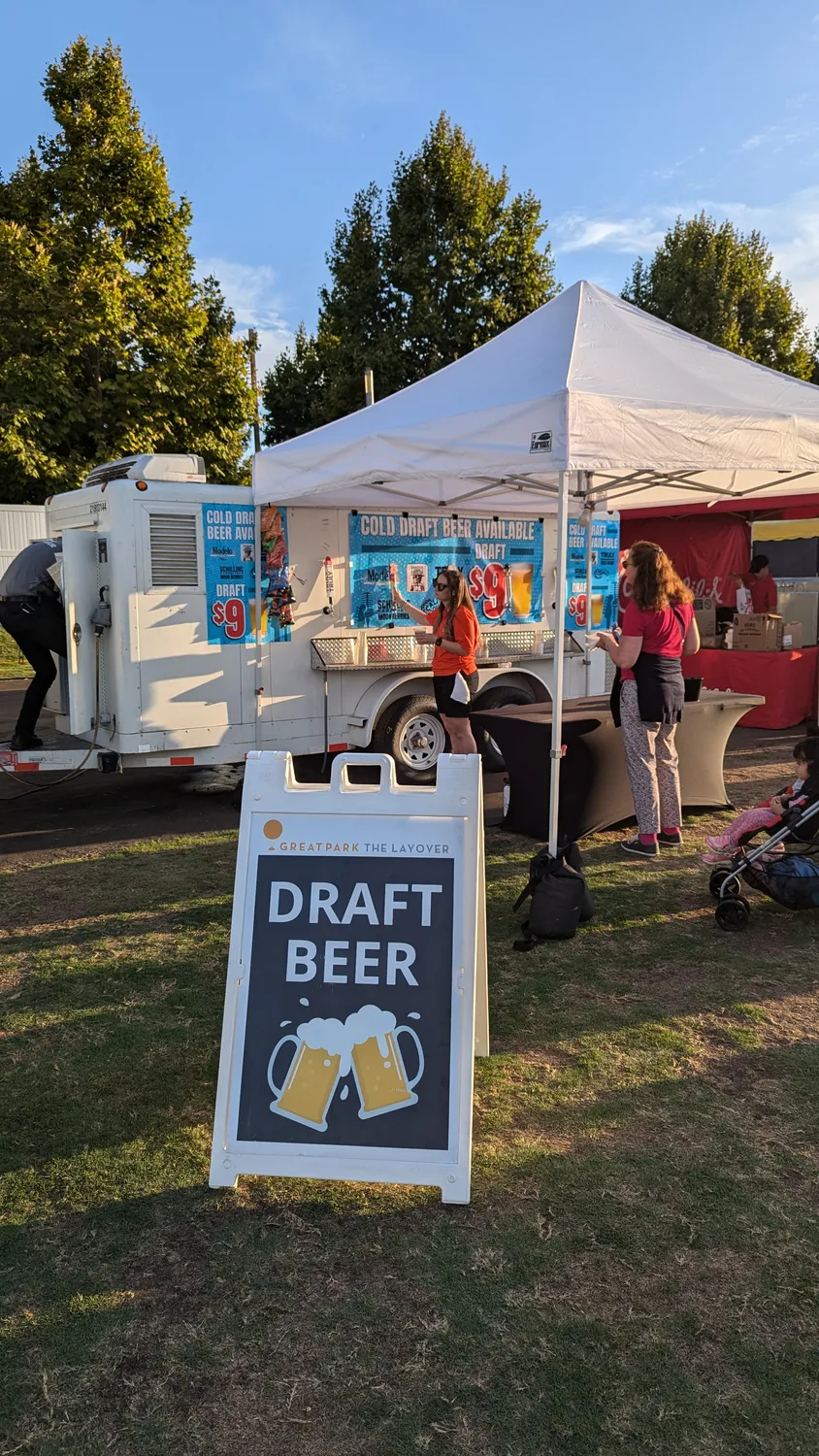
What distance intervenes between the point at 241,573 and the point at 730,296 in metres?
23.8

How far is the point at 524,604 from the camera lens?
8953 millimetres

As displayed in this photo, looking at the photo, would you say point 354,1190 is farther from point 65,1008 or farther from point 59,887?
point 59,887

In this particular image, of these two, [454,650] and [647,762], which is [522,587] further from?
[647,762]

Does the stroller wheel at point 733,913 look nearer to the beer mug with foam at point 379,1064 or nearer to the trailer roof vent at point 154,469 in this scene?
the beer mug with foam at point 379,1064

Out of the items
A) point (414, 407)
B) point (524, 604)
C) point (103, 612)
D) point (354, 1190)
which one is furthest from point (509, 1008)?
point (524, 604)

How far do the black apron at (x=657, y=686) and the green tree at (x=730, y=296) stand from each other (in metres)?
23.1

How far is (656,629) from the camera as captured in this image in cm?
581

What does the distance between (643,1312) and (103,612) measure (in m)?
5.59

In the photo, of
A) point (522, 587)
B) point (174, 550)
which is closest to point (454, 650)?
point (174, 550)

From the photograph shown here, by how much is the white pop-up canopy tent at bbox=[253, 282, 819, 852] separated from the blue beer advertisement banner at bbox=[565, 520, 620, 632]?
224 cm

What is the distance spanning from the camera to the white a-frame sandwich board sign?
9.27 feet

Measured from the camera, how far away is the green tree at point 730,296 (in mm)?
26373

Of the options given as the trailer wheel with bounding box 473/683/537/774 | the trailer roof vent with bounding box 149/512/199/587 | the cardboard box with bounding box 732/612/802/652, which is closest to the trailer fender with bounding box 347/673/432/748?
the trailer wheel with bounding box 473/683/537/774

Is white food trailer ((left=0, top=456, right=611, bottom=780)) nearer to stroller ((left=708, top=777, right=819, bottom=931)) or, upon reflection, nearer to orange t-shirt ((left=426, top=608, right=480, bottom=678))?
orange t-shirt ((left=426, top=608, right=480, bottom=678))
